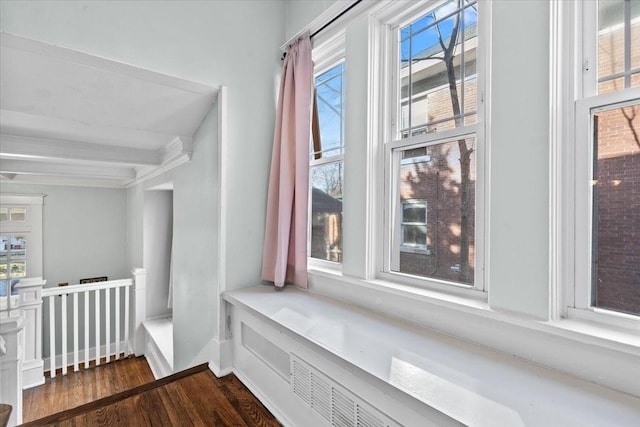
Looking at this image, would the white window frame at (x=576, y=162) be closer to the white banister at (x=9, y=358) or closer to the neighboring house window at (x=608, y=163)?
the neighboring house window at (x=608, y=163)

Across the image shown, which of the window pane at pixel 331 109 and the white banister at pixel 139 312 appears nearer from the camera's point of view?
the window pane at pixel 331 109

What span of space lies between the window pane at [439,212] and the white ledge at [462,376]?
12.4 inches

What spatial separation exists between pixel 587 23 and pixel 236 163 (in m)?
1.82

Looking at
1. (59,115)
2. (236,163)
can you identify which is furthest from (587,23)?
(59,115)

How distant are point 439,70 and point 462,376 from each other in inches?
52.2

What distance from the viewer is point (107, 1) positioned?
1629 mm

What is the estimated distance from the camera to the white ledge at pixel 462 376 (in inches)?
31.0

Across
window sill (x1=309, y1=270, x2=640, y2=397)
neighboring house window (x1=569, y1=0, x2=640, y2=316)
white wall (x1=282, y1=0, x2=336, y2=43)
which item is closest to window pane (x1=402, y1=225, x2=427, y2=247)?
window sill (x1=309, y1=270, x2=640, y2=397)

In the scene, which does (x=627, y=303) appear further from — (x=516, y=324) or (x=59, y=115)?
(x=59, y=115)

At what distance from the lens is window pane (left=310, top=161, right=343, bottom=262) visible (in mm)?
2025

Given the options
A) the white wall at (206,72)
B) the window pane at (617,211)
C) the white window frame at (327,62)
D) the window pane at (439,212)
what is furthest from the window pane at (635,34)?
the white wall at (206,72)

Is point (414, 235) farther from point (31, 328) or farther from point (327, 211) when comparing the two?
point (31, 328)

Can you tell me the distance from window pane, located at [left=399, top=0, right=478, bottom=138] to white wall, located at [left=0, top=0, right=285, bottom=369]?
102cm

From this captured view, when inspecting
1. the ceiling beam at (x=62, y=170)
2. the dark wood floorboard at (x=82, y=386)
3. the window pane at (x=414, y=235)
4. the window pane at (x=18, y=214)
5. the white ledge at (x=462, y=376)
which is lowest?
the dark wood floorboard at (x=82, y=386)
